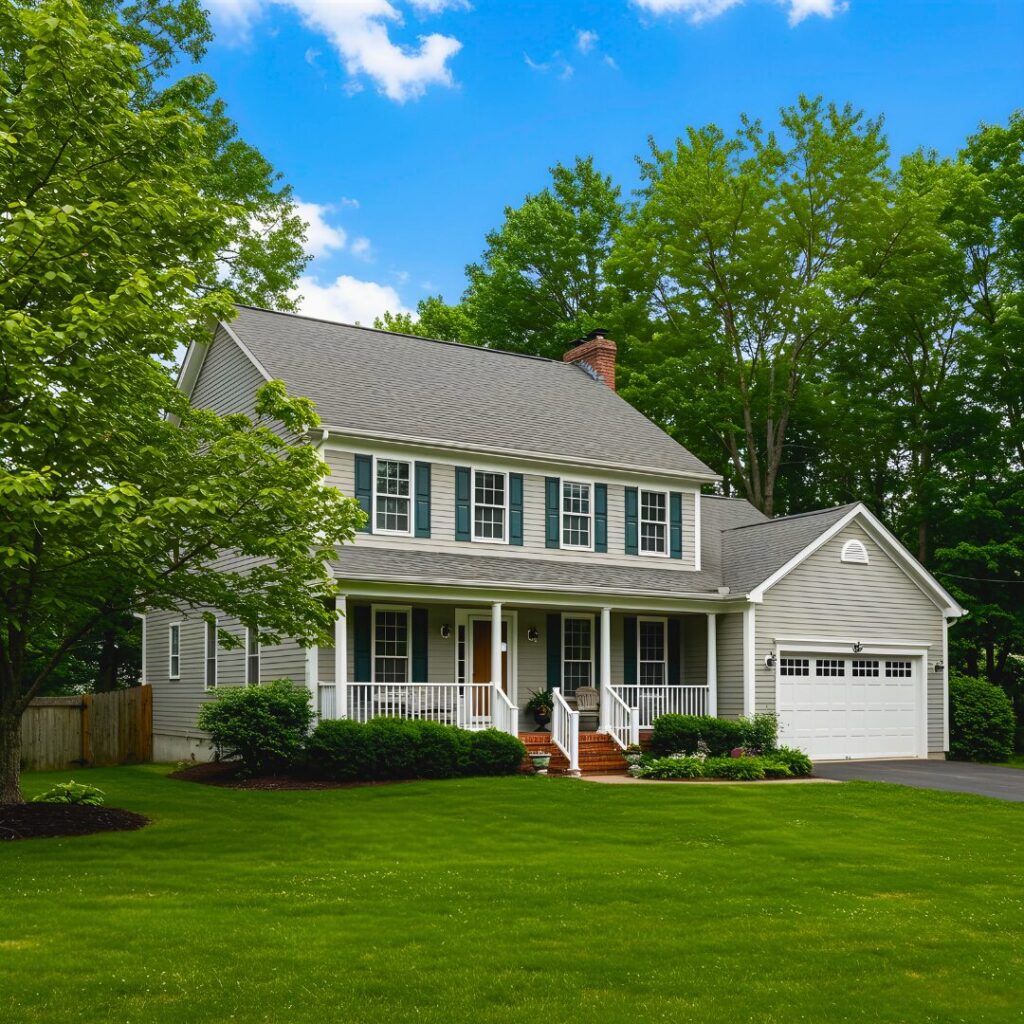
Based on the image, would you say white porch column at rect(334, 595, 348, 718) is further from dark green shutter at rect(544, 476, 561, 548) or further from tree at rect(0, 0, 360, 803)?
dark green shutter at rect(544, 476, 561, 548)

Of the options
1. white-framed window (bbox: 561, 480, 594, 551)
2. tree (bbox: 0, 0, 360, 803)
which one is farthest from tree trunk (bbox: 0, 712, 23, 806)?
white-framed window (bbox: 561, 480, 594, 551)

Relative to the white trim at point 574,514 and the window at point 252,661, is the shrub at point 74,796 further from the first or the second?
the white trim at point 574,514

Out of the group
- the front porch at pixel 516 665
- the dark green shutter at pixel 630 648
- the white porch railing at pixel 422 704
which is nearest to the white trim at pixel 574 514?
the front porch at pixel 516 665

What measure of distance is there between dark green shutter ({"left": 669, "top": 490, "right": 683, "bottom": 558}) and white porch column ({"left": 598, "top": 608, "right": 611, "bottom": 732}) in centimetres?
370

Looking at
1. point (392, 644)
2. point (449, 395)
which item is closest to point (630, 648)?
point (392, 644)

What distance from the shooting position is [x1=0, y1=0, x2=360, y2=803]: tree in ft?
37.3

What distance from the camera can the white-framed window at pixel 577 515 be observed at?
24.1 m

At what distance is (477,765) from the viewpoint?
1942 centimetres

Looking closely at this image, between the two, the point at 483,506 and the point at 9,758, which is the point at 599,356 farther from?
the point at 9,758

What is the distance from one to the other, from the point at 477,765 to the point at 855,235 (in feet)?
79.6

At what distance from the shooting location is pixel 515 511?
23.3 m

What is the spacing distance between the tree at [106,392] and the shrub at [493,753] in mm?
5319

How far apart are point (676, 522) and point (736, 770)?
276 inches

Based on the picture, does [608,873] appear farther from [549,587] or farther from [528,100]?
[528,100]
